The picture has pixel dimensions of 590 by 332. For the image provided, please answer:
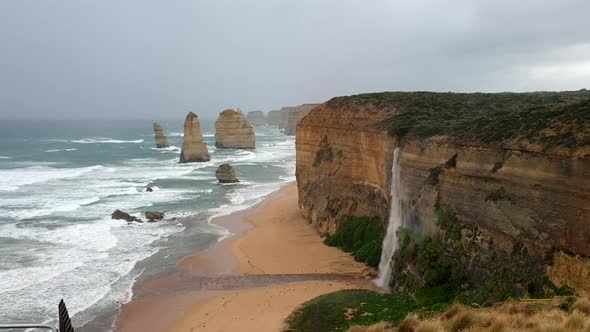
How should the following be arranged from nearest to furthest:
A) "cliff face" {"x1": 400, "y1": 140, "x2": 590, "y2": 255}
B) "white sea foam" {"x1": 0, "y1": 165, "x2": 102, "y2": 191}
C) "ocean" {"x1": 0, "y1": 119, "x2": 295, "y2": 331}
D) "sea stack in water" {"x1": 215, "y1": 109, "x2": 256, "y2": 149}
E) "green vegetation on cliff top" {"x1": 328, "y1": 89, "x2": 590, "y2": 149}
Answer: "cliff face" {"x1": 400, "y1": 140, "x2": 590, "y2": 255}, "green vegetation on cliff top" {"x1": 328, "y1": 89, "x2": 590, "y2": 149}, "ocean" {"x1": 0, "y1": 119, "x2": 295, "y2": 331}, "white sea foam" {"x1": 0, "y1": 165, "x2": 102, "y2": 191}, "sea stack in water" {"x1": 215, "y1": 109, "x2": 256, "y2": 149}

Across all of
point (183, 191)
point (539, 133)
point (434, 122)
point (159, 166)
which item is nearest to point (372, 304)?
point (539, 133)

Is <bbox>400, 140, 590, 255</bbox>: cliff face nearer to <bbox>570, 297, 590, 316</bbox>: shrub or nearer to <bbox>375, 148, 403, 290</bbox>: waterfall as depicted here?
<bbox>375, 148, 403, 290</bbox>: waterfall

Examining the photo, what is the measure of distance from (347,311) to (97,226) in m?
21.1

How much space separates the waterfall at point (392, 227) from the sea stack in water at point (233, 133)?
6847 centimetres

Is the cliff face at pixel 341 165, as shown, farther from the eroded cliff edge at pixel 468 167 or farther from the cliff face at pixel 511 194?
the cliff face at pixel 511 194

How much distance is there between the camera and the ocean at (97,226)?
63.1 ft

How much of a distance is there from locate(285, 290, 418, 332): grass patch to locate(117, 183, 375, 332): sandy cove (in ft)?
2.44

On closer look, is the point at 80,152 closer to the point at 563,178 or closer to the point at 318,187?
the point at 318,187

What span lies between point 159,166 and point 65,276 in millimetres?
45065

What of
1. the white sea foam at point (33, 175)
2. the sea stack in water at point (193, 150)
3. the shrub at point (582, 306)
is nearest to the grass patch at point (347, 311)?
the shrub at point (582, 306)

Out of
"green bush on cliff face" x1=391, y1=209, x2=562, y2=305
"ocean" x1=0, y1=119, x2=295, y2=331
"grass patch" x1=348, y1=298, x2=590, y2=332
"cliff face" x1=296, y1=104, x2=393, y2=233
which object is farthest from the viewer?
"cliff face" x1=296, y1=104, x2=393, y2=233

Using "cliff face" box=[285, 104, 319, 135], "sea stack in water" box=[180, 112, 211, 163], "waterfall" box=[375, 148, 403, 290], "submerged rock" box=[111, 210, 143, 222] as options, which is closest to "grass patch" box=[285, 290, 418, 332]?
"waterfall" box=[375, 148, 403, 290]

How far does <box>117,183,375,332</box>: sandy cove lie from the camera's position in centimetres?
1677

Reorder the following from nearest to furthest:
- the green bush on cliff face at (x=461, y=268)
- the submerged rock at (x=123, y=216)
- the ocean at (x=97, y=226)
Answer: the green bush on cliff face at (x=461, y=268) → the ocean at (x=97, y=226) → the submerged rock at (x=123, y=216)
